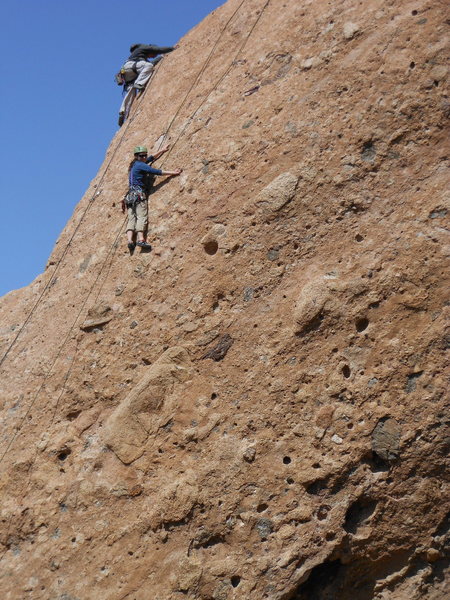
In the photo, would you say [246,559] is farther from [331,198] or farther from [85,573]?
[331,198]

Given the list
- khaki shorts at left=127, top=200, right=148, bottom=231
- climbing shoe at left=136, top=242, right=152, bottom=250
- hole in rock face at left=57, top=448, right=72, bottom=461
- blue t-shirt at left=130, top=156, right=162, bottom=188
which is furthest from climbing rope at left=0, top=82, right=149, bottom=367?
hole in rock face at left=57, top=448, right=72, bottom=461

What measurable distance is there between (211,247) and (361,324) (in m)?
1.95

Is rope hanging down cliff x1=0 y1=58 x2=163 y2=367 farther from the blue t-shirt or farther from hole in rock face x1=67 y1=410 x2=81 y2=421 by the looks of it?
hole in rock face x1=67 y1=410 x2=81 y2=421

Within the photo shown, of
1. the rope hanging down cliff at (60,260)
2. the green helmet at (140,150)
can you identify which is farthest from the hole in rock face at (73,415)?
the green helmet at (140,150)

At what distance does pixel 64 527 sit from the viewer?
731 centimetres

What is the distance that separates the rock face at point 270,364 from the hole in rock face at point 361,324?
0.05ft

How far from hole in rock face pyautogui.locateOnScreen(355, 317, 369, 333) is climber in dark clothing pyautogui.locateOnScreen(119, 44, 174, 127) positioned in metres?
5.92

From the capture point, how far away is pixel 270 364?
7.23 metres

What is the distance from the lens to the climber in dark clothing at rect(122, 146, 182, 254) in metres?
8.65

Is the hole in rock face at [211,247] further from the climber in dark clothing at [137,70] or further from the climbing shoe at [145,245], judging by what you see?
the climber in dark clothing at [137,70]

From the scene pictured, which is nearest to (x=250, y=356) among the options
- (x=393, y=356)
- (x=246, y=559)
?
(x=393, y=356)

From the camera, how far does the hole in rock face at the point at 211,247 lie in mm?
8008

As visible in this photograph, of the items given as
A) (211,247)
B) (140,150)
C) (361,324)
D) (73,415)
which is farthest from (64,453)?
(140,150)

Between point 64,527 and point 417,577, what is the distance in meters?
3.49
